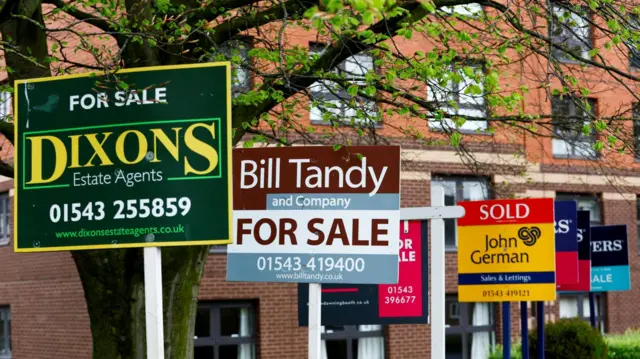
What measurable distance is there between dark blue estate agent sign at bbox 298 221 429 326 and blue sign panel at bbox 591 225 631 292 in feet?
29.7

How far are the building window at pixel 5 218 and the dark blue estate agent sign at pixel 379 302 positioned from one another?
15.0 meters

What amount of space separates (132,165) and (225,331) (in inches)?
658

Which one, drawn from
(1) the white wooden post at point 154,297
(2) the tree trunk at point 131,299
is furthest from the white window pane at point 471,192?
(1) the white wooden post at point 154,297

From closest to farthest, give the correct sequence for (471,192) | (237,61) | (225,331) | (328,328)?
(237,61), (225,331), (328,328), (471,192)

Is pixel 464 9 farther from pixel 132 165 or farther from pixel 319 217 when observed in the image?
pixel 132 165

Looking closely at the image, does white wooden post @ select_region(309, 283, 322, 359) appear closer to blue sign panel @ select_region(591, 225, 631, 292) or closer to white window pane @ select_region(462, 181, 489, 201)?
blue sign panel @ select_region(591, 225, 631, 292)

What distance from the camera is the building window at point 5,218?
2602cm

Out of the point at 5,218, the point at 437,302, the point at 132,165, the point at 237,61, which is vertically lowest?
the point at 437,302

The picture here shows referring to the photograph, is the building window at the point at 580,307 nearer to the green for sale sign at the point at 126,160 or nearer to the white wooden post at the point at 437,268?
the white wooden post at the point at 437,268

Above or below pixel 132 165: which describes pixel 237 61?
above

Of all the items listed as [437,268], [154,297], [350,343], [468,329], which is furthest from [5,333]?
[154,297]

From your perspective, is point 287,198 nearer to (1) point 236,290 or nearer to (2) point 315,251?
(2) point 315,251

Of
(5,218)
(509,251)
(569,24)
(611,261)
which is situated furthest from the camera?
(5,218)

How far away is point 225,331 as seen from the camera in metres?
23.0
